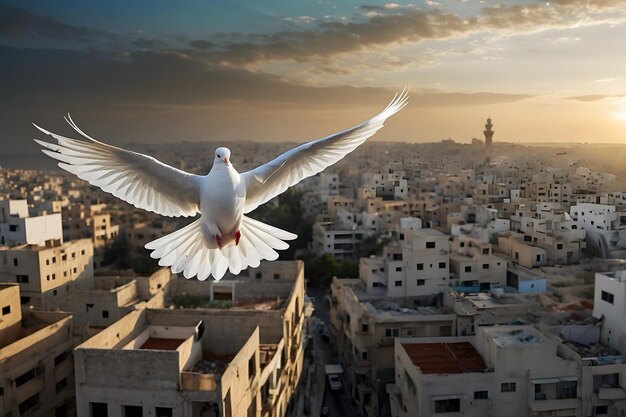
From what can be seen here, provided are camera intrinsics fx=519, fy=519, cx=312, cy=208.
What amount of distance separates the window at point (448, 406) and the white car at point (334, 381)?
381 centimetres

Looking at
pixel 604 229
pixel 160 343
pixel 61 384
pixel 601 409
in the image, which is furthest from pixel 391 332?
pixel 604 229

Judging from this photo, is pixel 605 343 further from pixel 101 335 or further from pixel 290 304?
pixel 101 335

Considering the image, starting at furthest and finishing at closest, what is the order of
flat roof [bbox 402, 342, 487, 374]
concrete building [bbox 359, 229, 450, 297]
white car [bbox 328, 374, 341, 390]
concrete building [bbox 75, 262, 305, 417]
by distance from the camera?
concrete building [bbox 359, 229, 450, 297], white car [bbox 328, 374, 341, 390], flat roof [bbox 402, 342, 487, 374], concrete building [bbox 75, 262, 305, 417]

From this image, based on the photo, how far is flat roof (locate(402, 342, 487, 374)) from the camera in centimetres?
716

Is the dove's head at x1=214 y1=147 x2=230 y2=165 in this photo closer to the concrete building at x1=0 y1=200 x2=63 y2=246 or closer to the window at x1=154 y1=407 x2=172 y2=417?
the window at x1=154 y1=407 x2=172 y2=417

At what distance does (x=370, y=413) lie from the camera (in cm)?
927

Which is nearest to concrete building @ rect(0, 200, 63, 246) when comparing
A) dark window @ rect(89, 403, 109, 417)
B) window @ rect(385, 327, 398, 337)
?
window @ rect(385, 327, 398, 337)

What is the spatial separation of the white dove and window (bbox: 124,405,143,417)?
2.87m

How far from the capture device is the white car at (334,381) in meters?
10.2

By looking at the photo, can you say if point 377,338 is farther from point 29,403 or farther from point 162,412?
point 29,403

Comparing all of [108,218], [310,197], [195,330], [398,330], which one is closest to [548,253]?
[398,330]

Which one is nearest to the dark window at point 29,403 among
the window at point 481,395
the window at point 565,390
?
the window at point 481,395

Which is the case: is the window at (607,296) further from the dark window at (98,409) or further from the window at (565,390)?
the dark window at (98,409)

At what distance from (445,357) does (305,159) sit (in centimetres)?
538
